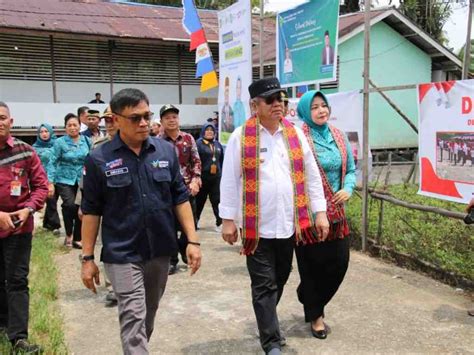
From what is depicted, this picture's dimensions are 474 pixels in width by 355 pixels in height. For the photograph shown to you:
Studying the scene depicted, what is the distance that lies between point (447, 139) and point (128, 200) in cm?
325

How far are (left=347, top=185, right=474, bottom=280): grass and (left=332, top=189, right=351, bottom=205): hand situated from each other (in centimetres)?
189

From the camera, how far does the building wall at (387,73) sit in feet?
56.8

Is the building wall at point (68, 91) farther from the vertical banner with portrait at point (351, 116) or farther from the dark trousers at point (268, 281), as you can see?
the dark trousers at point (268, 281)

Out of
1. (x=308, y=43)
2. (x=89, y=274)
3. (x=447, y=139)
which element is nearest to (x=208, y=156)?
(x=308, y=43)

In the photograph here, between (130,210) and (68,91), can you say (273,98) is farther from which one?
(68,91)

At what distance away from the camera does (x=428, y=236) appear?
18.0ft

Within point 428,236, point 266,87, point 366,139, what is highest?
point 266,87

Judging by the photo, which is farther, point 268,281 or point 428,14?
point 428,14

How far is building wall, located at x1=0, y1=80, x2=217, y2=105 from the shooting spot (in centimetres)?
1575

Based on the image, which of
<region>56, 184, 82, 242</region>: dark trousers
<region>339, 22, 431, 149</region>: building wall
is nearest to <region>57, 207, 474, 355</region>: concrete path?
<region>56, 184, 82, 242</region>: dark trousers

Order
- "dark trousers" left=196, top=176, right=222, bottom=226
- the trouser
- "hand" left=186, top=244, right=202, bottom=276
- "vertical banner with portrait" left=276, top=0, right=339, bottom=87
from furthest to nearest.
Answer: "dark trousers" left=196, top=176, right=222, bottom=226 < "vertical banner with portrait" left=276, top=0, right=339, bottom=87 < "hand" left=186, top=244, right=202, bottom=276 < the trouser

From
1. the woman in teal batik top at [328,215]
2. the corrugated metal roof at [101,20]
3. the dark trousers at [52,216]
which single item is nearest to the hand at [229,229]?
the woman in teal batik top at [328,215]

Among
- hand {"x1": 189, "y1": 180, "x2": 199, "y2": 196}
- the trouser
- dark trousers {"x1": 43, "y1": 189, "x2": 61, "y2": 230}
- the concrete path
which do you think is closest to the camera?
the trouser

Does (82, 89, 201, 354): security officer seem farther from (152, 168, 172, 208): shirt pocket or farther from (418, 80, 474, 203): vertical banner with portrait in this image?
(418, 80, 474, 203): vertical banner with portrait
